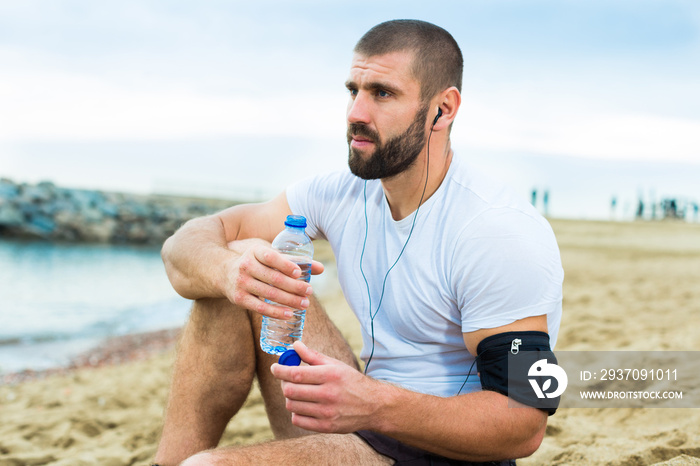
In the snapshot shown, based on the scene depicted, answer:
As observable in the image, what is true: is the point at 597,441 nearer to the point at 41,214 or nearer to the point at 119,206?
the point at 41,214

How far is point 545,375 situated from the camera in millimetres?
1830

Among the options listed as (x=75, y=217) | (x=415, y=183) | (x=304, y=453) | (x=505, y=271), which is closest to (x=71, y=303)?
(x=415, y=183)

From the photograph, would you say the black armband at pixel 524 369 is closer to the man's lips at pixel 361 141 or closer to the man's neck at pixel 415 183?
the man's neck at pixel 415 183

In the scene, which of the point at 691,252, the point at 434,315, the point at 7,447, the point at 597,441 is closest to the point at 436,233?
the point at 434,315

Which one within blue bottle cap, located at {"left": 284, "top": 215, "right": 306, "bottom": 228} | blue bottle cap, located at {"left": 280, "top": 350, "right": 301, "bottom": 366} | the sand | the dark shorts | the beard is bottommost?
the sand

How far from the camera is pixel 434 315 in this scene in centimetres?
213

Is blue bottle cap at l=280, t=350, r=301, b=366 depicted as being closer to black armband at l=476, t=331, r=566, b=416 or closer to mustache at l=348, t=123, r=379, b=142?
black armband at l=476, t=331, r=566, b=416

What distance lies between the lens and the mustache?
93.4 inches

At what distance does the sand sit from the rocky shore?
16.0 meters

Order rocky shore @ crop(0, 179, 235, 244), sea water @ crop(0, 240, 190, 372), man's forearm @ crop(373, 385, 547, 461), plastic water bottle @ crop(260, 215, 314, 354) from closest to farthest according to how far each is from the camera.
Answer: man's forearm @ crop(373, 385, 547, 461) → plastic water bottle @ crop(260, 215, 314, 354) → sea water @ crop(0, 240, 190, 372) → rocky shore @ crop(0, 179, 235, 244)

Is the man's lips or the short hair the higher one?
the short hair

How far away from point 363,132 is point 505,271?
33.0 inches

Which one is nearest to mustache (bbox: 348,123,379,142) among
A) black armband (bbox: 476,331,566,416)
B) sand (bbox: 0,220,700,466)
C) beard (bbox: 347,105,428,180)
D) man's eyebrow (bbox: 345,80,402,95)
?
beard (bbox: 347,105,428,180)

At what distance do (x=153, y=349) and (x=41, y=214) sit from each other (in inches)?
721
